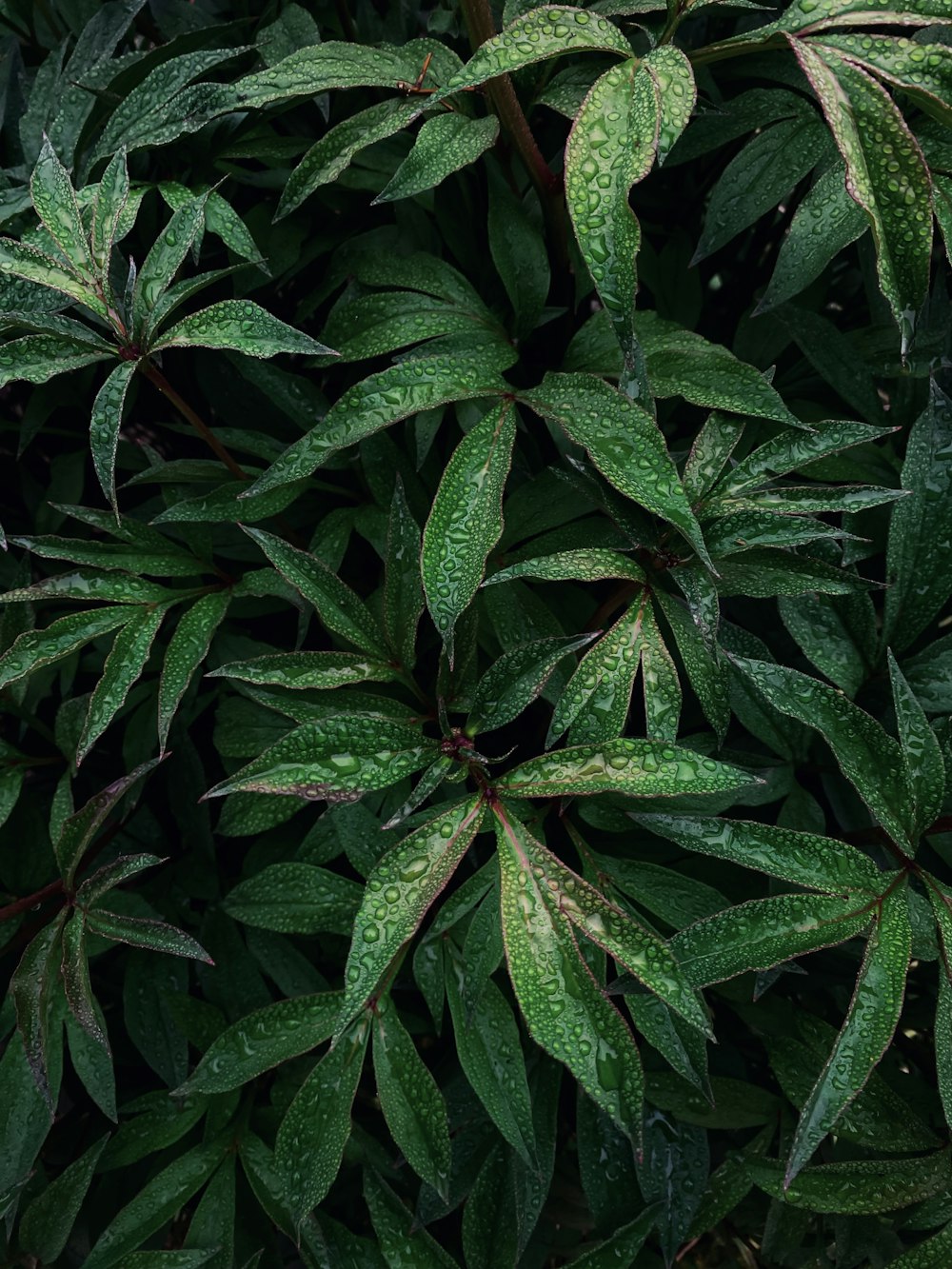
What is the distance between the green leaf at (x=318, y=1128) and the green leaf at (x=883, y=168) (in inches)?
31.4

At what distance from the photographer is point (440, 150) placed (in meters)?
0.89

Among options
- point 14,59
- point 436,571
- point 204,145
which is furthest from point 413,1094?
point 14,59

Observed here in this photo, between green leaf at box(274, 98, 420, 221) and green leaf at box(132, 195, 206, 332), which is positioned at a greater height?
green leaf at box(274, 98, 420, 221)

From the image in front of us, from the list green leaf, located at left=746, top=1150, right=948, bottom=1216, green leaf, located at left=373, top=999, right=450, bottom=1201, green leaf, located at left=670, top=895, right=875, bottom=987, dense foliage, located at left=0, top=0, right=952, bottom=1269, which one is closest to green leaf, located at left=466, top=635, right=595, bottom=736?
dense foliage, located at left=0, top=0, right=952, bottom=1269

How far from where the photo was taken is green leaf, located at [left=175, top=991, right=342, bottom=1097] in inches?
38.2

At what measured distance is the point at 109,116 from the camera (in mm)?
1057

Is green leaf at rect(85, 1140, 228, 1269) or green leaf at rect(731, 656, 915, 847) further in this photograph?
green leaf at rect(85, 1140, 228, 1269)

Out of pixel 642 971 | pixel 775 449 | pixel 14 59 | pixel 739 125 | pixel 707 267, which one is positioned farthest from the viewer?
pixel 707 267

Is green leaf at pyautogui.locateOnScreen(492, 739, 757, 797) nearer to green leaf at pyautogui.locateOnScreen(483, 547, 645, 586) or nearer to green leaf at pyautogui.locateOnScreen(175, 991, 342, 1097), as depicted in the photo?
green leaf at pyautogui.locateOnScreen(483, 547, 645, 586)

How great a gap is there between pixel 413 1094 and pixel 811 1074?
16.6 inches

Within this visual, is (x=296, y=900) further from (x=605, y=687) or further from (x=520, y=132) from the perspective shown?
(x=520, y=132)

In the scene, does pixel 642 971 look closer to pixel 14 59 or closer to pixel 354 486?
pixel 354 486

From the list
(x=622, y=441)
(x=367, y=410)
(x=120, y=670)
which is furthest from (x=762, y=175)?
(x=120, y=670)

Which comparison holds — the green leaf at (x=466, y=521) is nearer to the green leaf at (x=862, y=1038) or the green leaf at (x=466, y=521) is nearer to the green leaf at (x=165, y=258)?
the green leaf at (x=165, y=258)
